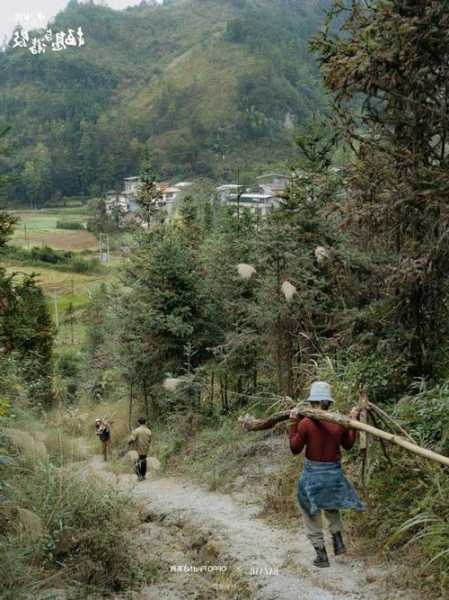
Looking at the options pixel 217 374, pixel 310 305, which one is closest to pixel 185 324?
pixel 217 374

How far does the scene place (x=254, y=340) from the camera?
51.8 feet

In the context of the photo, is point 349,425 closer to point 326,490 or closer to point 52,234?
point 326,490

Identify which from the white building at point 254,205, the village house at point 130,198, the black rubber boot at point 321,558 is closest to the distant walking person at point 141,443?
the white building at point 254,205

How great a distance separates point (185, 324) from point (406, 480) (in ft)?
36.0

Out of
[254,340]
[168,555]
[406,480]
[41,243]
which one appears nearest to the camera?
[406,480]

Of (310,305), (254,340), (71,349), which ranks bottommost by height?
(71,349)

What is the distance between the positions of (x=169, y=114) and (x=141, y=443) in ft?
496

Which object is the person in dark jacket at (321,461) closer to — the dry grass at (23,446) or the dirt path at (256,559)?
the dirt path at (256,559)

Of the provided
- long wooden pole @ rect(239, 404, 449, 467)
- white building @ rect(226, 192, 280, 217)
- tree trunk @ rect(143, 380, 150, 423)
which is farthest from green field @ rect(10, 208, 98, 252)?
long wooden pole @ rect(239, 404, 449, 467)

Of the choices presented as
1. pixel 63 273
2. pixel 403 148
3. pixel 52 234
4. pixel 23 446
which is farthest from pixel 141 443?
pixel 52 234

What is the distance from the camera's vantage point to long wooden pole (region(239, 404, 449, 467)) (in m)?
5.36

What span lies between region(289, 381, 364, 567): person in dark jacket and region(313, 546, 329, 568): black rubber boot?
160 mm

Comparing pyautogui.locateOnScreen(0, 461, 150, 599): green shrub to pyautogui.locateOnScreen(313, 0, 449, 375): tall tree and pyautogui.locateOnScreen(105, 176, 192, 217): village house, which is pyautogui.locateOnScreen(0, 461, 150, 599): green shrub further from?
pyautogui.locateOnScreen(105, 176, 192, 217): village house

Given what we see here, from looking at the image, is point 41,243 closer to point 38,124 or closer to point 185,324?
Answer: point 185,324
